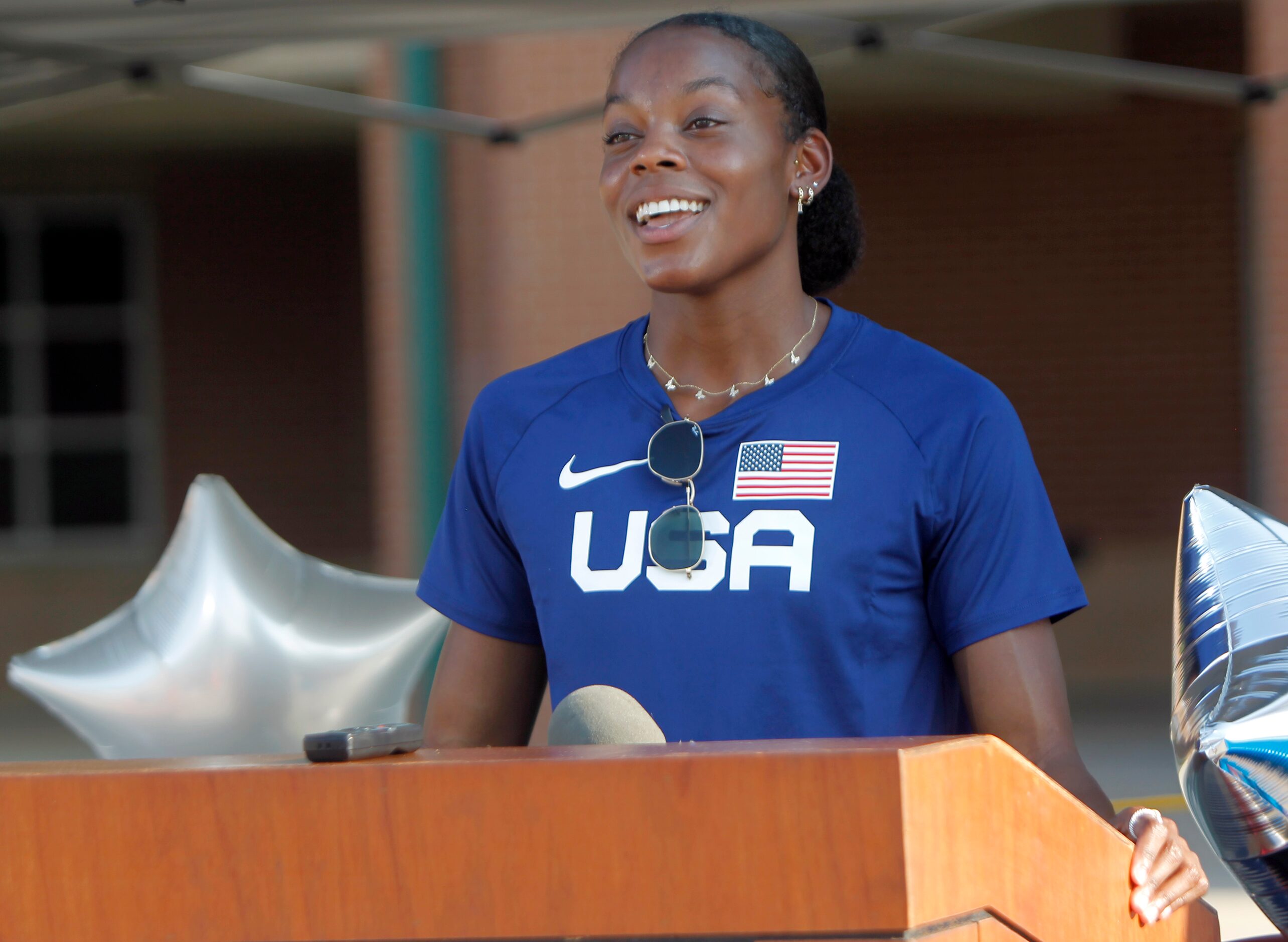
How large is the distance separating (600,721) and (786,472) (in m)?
0.52

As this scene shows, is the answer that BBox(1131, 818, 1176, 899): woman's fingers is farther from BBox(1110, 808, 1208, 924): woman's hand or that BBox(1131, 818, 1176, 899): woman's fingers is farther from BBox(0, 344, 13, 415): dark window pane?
BBox(0, 344, 13, 415): dark window pane

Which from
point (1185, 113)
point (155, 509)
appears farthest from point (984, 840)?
point (155, 509)

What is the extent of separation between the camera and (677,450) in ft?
5.55

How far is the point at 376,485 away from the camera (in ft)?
29.4

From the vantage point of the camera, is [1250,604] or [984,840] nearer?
[984,840]

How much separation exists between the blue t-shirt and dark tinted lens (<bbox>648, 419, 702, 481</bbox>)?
0.7 inches

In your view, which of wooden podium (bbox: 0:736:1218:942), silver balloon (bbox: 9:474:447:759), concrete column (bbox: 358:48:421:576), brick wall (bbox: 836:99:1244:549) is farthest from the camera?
brick wall (bbox: 836:99:1244:549)

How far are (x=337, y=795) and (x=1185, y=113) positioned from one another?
8.13m

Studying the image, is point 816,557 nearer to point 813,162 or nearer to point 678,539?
point 678,539

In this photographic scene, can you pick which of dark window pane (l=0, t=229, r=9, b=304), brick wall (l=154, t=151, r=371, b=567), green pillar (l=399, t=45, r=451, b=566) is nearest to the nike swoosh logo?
green pillar (l=399, t=45, r=451, b=566)

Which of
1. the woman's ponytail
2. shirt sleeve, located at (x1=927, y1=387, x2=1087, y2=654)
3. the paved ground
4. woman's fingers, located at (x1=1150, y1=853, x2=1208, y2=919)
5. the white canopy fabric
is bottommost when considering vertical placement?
the paved ground

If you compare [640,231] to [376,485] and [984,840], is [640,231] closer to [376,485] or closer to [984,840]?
[984,840]

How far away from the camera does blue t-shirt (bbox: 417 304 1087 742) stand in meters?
1.59

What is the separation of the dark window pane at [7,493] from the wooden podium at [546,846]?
8534 mm
